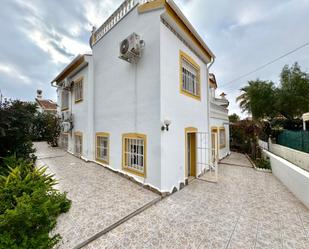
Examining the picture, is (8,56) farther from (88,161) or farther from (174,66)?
(174,66)

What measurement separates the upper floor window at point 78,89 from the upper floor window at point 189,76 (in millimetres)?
7089

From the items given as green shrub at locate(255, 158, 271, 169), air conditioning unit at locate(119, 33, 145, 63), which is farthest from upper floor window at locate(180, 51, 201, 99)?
green shrub at locate(255, 158, 271, 169)

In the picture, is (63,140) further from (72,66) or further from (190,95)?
(190,95)

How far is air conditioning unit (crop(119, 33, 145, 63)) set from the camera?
599 centimetres

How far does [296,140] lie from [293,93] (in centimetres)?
1100

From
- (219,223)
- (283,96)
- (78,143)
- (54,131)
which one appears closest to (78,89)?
(78,143)

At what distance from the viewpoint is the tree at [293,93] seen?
50.1 ft

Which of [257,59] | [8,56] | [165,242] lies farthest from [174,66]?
[8,56]

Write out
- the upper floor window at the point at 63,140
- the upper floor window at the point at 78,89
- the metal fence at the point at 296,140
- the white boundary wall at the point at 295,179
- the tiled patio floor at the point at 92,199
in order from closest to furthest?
1. the tiled patio floor at the point at 92,199
2. the white boundary wall at the point at 295,179
3. the metal fence at the point at 296,140
4. the upper floor window at the point at 78,89
5. the upper floor window at the point at 63,140

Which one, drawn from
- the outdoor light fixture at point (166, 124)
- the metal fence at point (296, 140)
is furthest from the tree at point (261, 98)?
the outdoor light fixture at point (166, 124)

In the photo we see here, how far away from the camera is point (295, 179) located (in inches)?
230

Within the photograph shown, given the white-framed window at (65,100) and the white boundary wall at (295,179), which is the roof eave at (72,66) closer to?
the white-framed window at (65,100)

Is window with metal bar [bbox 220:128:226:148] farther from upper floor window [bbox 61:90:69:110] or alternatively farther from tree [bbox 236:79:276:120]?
upper floor window [bbox 61:90:69:110]

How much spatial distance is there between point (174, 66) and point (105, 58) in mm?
4388
